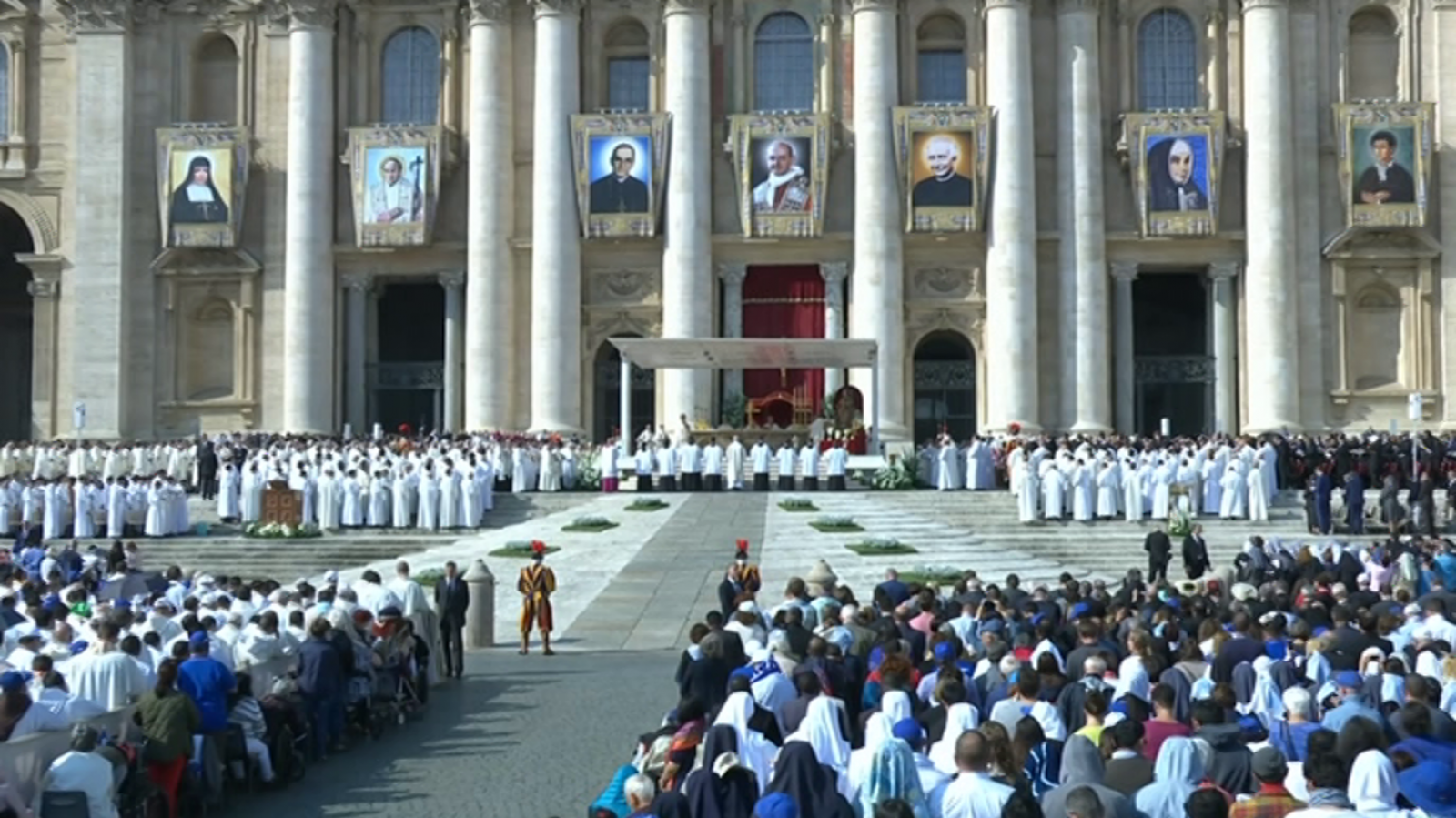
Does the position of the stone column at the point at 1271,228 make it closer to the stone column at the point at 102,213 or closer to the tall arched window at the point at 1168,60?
the tall arched window at the point at 1168,60

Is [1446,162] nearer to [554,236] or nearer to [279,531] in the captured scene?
[554,236]

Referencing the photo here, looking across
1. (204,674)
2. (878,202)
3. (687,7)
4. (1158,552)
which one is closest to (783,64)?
(687,7)

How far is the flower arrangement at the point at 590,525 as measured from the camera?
3577 cm

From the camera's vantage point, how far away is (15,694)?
12.3 m

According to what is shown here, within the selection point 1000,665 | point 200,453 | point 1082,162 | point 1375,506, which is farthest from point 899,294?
point 1000,665

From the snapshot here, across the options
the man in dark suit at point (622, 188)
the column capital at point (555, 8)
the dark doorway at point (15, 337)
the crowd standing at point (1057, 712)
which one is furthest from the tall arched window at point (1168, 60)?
Answer: the crowd standing at point (1057, 712)

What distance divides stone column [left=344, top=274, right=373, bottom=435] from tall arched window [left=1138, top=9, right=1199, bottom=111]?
24.8 m

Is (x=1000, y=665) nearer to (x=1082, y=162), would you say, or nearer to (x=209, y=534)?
(x=209, y=534)

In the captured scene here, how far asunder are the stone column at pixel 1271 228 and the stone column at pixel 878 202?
34.0 feet

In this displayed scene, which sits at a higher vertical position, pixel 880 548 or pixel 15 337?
pixel 15 337

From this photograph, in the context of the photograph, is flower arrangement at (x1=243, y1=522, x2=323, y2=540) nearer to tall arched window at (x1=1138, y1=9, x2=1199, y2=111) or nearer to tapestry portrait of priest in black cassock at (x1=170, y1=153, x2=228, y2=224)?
tapestry portrait of priest in black cassock at (x1=170, y1=153, x2=228, y2=224)

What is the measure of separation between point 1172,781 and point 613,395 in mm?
45314

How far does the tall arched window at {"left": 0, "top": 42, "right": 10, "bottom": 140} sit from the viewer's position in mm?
55688

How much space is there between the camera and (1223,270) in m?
52.8
